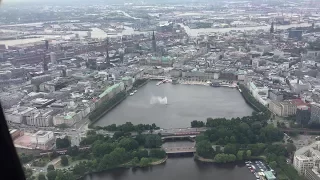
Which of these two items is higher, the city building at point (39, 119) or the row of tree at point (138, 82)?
the row of tree at point (138, 82)

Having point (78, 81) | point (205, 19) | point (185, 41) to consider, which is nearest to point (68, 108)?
point (78, 81)

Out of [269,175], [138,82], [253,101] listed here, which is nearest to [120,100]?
[138,82]

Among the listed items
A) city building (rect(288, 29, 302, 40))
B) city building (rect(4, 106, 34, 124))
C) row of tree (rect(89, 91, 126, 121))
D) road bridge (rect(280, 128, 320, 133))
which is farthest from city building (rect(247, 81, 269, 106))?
city building (rect(288, 29, 302, 40))

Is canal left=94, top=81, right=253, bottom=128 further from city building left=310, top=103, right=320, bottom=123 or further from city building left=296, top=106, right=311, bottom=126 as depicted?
city building left=310, top=103, right=320, bottom=123

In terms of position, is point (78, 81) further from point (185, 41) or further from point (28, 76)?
point (185, 41)

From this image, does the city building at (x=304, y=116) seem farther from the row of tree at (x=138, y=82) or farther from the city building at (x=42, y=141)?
the row of tree at (x=138, y=82)

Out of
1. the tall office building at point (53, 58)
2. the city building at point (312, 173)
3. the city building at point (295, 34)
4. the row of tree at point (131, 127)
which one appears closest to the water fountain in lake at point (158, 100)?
the row of tree at point (131, 127)
